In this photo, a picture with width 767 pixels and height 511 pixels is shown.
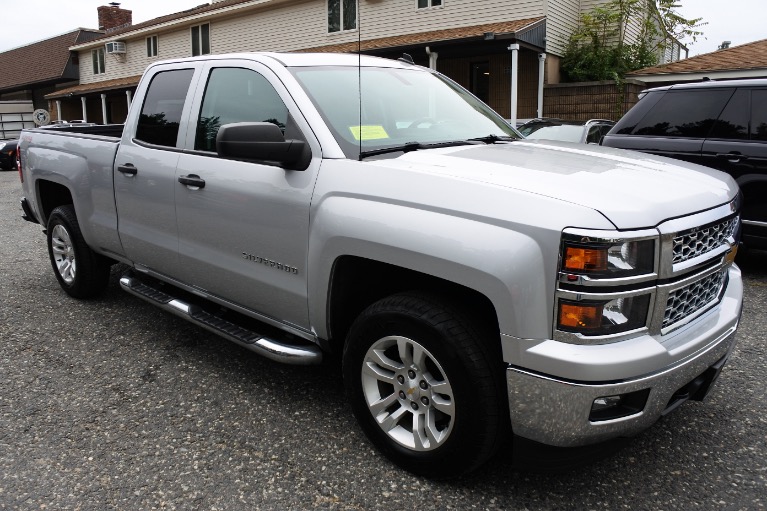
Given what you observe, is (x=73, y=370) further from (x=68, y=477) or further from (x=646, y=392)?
(x=646, y=392)

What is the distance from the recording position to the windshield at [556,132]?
9.00 m

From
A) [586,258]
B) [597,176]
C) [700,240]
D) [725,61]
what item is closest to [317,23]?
[725,61]

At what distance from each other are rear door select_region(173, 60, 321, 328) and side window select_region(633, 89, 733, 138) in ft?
14.6

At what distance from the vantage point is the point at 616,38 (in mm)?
19172

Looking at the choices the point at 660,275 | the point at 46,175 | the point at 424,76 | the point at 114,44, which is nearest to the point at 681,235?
the point at 660,275

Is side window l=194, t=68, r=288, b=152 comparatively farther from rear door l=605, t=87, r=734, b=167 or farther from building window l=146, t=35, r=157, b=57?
building window l=146, t=35, r=157, b=57

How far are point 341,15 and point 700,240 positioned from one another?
2113cm

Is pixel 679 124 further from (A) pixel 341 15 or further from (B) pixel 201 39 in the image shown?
(B) pixel 201 39

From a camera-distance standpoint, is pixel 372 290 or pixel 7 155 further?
pixel 7 155

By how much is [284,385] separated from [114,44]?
32338 millimetres

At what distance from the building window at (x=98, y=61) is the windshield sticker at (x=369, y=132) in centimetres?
3530

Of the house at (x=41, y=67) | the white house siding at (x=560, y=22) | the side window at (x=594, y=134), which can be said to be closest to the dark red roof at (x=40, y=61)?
the house at (x=41, y=67)

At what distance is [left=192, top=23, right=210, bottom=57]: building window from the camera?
2659 cm

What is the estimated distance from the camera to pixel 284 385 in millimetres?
3695
